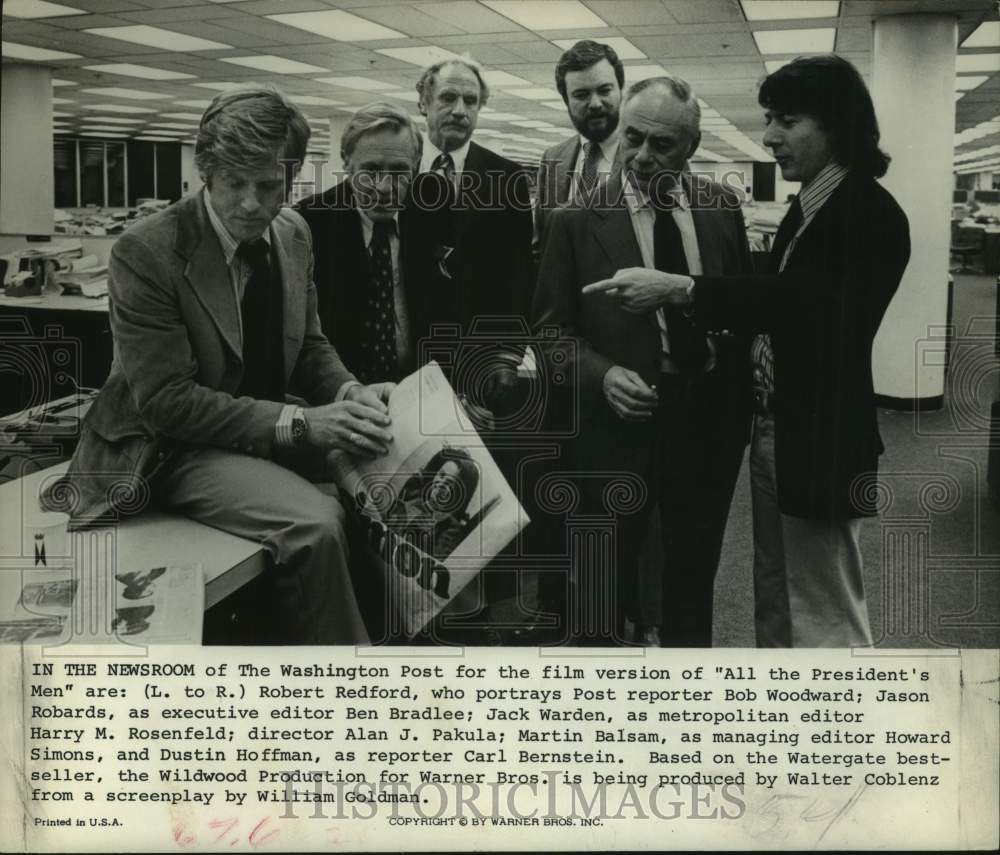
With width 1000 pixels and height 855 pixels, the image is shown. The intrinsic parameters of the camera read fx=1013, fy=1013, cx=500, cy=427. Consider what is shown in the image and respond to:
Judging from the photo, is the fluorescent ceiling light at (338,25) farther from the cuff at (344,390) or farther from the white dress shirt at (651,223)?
the cuff at (344,390)

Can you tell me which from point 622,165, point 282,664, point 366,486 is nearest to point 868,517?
point 622,165

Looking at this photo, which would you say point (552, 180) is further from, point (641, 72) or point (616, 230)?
point (641, 72)

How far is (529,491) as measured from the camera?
217cm

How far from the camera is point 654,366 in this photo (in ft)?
7.04

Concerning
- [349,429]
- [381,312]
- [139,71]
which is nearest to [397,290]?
[381,312]

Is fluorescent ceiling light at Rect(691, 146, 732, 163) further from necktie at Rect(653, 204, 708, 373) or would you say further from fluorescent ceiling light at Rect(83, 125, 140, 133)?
fluorescent ceiling light at Rect(83, 125, 140, 133)

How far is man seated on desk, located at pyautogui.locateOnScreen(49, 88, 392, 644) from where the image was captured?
1.96 meters

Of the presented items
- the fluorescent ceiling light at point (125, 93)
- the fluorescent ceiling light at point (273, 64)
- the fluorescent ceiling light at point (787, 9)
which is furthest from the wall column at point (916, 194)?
the fluorescent ceiling light at point (125, 93)

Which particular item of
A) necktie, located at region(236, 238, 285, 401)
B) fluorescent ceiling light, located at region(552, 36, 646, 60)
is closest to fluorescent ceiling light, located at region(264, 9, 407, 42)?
fluorescent ceiling light, located at region(552, 36, 646, 60)

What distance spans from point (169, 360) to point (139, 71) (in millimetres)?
711

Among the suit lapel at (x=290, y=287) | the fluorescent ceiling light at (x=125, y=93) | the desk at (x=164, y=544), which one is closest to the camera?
the desk at (x=164, y=544)

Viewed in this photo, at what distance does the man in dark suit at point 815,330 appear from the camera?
2.08 meters

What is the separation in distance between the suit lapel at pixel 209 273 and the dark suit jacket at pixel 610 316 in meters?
0.63

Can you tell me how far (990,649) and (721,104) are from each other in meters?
1.29
